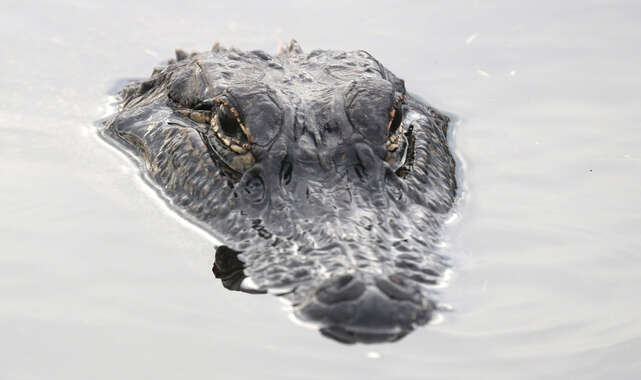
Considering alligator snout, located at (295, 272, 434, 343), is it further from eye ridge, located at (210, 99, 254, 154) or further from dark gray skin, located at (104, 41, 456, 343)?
eye ridge, located at (210, 99, 254, 154)

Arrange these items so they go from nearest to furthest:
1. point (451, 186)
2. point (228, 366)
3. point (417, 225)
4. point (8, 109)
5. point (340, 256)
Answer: point (228, 366)
point (340, 256)
point (417, 225)
point (451, 186)
point (8, 109)

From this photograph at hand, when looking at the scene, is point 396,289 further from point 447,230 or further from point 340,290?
point 447,230

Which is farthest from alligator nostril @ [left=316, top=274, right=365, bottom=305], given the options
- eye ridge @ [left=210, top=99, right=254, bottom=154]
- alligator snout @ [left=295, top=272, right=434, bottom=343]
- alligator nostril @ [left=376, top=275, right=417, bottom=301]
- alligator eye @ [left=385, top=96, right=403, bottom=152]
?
alligator eye @ [left=385, top=96, right=403, bottom=152]

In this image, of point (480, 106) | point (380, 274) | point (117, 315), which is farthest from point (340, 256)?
point (480, 106)

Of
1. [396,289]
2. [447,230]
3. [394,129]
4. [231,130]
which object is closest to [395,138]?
[394,129]

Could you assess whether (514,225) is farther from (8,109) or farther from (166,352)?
(8,109)

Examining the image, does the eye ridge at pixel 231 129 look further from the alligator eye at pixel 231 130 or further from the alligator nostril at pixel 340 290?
the alligator nostril at pixel 340 290

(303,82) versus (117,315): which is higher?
(303,82)
